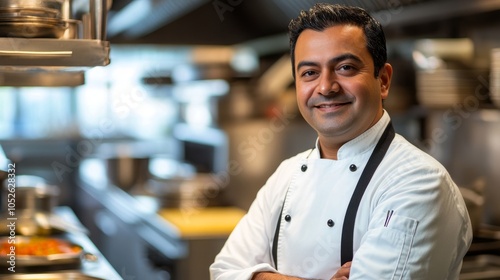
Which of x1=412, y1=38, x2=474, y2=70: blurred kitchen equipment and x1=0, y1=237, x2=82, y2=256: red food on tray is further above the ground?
x1=412, y1=38, x2=474, y2=70: blurred kitchen equipment

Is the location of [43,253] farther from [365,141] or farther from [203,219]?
[203,219]

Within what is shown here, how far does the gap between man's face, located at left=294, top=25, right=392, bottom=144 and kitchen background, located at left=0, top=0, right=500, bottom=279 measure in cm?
71

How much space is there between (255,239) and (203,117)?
220 inches

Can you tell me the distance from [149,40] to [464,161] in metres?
3.39

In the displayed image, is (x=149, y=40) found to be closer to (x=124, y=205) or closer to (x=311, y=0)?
(x=124, y=205)

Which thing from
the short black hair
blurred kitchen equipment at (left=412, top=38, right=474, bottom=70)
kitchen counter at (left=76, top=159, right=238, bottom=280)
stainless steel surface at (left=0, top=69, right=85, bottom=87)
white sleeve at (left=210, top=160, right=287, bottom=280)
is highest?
blurred kitchen equipment at (left=412, top=38, right=474, bottom=70)

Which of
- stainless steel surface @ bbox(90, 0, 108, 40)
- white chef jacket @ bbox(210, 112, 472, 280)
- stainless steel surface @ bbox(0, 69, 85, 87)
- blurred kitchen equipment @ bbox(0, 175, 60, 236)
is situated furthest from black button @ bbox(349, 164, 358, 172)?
blurred kitchen equipment @ bbox(0, 175, 60, 236)

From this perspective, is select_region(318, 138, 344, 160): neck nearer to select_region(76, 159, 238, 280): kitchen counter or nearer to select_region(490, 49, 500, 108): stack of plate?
select_region(490, 49, 500, 108): stack of plate

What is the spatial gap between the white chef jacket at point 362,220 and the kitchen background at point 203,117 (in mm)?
737

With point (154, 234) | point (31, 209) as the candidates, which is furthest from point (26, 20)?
point (154, 234)

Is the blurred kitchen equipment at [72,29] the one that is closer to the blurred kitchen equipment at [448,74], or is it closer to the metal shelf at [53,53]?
the metal shelf at [53,53]

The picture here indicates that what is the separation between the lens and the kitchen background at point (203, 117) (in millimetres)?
4211

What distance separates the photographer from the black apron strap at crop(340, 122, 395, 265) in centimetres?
211

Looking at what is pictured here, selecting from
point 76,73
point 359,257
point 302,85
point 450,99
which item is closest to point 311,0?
point 450,99
